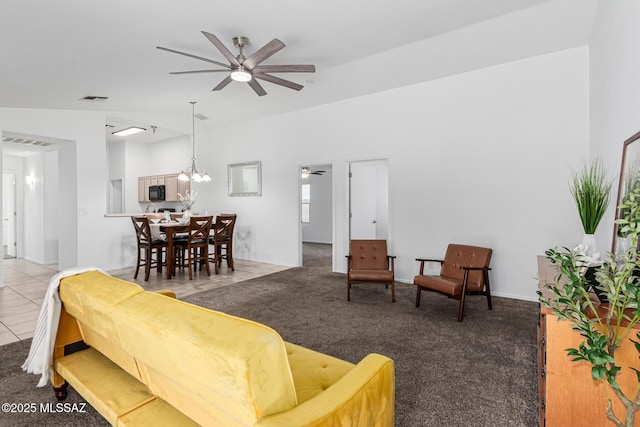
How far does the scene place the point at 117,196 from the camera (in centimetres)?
932

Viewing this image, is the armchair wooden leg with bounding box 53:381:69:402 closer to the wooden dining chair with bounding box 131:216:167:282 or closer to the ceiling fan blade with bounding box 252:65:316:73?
the ceiling fan blade with bounding box 252:65:316:73

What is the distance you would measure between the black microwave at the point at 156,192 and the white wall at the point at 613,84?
28.4 ft

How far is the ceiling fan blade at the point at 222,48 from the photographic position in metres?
2.82

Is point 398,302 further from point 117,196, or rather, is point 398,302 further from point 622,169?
point 117,196

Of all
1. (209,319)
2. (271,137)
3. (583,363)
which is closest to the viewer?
(209,319)

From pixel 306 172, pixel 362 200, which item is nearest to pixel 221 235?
pixel 362 200

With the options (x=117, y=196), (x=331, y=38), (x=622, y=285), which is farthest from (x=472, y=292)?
(x=117, y=196)

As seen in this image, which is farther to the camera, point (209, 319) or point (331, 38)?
point (331, 38)

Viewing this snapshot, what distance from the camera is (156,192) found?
8375 millimetres

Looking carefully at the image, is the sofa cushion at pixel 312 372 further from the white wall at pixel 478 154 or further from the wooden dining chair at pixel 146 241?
the wooden dining chair at pixel 146 241

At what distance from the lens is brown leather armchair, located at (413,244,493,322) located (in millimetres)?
3444

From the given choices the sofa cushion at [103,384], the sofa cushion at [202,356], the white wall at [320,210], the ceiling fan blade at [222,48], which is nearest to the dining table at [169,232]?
the ceiling fan blade at [222,48]

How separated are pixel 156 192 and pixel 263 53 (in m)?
6.56

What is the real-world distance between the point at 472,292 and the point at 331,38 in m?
3.27
